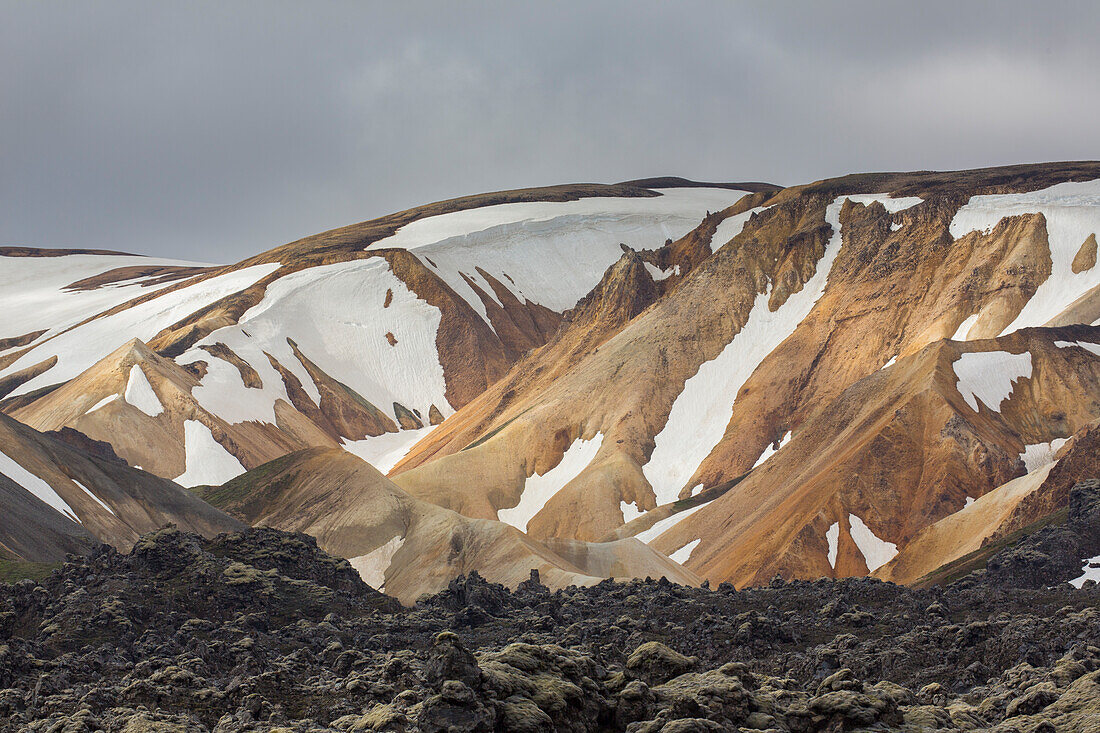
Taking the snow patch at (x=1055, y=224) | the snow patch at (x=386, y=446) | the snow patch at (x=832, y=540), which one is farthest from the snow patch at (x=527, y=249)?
the snow patch at (x=832, y=540)

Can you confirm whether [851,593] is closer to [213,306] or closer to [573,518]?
[573,518]

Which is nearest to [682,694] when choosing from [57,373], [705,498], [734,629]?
[734,629]

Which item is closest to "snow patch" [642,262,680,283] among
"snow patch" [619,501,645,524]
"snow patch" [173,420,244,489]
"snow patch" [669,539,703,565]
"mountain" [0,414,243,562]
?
"snow patch" [619,501,645,524]

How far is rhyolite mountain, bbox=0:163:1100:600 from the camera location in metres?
72.1

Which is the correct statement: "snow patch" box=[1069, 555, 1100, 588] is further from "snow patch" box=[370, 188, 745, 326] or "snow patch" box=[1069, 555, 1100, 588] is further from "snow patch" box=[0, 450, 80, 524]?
"snow patch" box=[370, 188, 745, 326]

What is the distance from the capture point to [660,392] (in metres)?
108

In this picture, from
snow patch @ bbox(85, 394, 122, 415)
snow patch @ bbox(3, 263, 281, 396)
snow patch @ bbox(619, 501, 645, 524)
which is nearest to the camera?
snow patch @ bbox(619, 501, 645, 524)

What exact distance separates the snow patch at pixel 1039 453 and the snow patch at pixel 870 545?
37.4 feet

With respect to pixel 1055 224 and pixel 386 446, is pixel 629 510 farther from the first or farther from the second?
pixel 386 446

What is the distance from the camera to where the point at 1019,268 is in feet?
319

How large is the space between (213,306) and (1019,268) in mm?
99977

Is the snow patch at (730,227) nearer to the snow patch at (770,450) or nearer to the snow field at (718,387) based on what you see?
the snow field at (718,387)

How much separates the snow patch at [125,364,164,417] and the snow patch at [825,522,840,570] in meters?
66.2

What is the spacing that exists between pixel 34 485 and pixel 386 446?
259 ft
